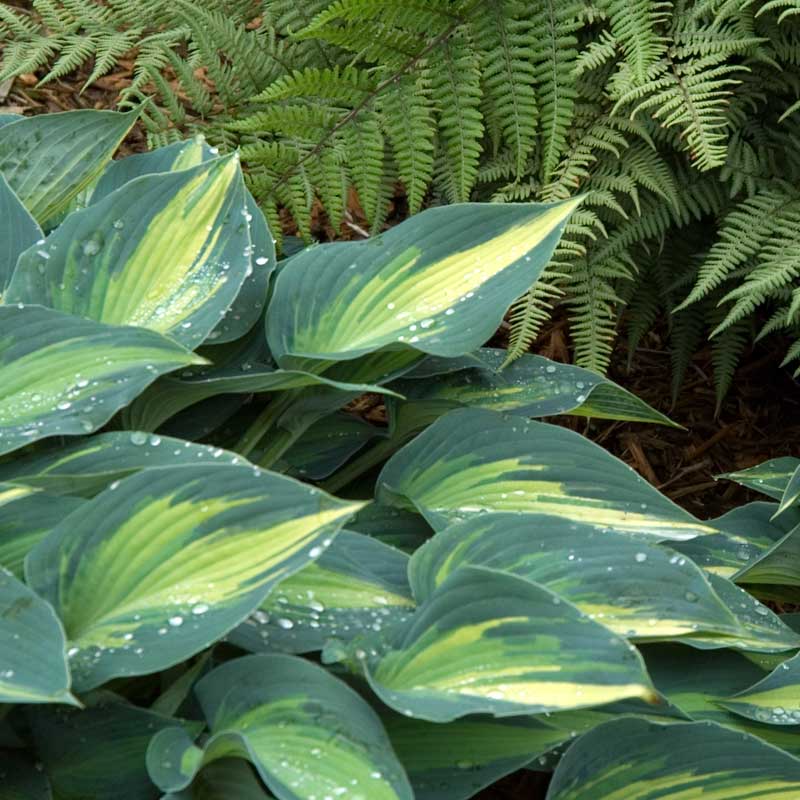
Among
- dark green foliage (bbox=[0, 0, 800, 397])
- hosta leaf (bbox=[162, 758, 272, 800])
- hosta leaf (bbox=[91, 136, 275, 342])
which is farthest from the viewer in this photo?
dark green foliage (bbox=[0, 0, 800, 397])

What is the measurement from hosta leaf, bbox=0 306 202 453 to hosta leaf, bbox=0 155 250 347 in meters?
0.10

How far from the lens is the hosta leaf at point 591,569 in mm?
900

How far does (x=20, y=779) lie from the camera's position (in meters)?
0.89

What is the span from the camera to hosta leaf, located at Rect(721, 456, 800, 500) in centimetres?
133

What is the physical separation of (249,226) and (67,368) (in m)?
0.31

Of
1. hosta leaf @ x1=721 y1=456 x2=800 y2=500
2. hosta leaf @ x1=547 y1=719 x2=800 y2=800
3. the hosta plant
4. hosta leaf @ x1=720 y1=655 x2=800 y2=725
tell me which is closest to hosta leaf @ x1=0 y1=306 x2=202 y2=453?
the hosta plant

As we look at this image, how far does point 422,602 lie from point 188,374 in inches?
15.6

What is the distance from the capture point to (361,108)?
65.4 inches

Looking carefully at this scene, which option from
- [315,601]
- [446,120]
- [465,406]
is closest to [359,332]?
[465,406]

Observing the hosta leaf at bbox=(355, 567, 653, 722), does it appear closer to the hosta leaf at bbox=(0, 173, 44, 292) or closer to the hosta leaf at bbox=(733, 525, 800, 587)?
the hosta leaf at bbox=(733, 525, 800, 587)

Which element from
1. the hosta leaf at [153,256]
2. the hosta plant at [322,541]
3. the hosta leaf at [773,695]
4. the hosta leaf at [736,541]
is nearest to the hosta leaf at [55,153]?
the hosta plant at [322,541]

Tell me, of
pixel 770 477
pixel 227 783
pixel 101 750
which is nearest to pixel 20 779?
pixel 101 750

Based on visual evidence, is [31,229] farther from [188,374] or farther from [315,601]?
[315,601]

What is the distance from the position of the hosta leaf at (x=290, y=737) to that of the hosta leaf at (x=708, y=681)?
0.39m
